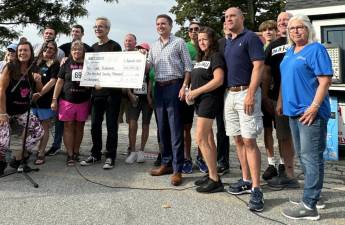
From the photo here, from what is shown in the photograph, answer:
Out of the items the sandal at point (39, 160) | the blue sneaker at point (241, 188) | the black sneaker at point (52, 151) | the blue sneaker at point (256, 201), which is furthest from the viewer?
the black sneaker at point (52, 151)

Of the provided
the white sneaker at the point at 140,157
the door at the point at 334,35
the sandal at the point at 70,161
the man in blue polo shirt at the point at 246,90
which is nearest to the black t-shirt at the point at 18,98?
the sandal at the point at 70,161

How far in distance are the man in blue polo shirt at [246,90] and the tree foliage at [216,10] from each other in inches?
987

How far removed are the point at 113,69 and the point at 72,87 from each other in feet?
2.38

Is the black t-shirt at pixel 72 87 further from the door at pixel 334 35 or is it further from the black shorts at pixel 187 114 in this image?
the door at pixel 334 35

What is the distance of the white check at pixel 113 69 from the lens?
5910 mm

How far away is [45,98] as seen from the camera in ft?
21.7

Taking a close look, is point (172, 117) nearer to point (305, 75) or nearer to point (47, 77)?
point (305, 75)

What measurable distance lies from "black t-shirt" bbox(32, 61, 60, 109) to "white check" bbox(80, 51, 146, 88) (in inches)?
26.4

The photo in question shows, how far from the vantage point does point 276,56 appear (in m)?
5.07

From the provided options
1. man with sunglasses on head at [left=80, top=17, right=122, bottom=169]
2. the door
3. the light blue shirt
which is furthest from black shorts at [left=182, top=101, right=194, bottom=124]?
the door

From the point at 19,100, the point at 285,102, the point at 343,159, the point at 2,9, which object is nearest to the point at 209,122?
the point at 285,102

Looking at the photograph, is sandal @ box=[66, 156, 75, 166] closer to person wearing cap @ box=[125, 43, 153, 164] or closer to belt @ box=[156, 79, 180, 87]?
person wearing cap @ box=[125, 43, 153, 164]

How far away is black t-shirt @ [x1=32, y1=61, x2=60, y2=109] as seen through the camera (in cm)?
→ 657

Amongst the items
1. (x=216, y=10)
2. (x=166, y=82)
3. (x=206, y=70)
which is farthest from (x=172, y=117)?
(x=216, y=10)
